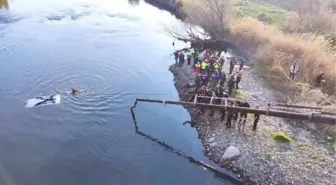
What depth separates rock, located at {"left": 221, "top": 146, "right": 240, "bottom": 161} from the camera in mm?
22359

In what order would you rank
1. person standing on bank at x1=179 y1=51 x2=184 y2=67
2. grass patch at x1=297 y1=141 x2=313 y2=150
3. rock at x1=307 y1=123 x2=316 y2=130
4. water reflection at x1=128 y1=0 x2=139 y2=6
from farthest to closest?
water reflection at x1=128 y1=0 x2=139 y2=6
person standing on bank at x1=179 y1=51 x2=184 y2=67
rock at x1=307 y1=123 x2=316 y2=130
grass patch at x1=297 y1=141 x2=313 y2=150

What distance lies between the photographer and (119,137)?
81.7ft

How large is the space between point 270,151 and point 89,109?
1515 cm

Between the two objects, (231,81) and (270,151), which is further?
(231,81)

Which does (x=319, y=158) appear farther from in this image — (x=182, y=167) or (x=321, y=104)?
(x=182, y=167)

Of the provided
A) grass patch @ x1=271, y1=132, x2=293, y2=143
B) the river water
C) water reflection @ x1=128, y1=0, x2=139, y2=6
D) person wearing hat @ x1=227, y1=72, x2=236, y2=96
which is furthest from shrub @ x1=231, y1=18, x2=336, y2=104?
water reflection @ x1=128, y1=0, x2=139, y2=6

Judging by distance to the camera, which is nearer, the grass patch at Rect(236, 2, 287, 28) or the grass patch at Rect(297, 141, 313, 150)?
the grass patch at Rect(297, 141, 313, 150)

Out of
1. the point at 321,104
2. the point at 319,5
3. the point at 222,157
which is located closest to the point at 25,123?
the point at 222,157

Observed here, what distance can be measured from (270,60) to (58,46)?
26088 mm

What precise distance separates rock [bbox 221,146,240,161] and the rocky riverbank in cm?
23

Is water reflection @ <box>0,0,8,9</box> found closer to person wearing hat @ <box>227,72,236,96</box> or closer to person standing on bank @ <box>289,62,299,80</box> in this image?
person wearing hat @ <box>227,72,236,96</box>

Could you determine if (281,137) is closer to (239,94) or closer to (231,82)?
(231,82)

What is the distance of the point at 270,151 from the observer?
2238cm

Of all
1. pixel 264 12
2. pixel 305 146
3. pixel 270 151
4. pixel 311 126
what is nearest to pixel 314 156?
pixel 305 146
